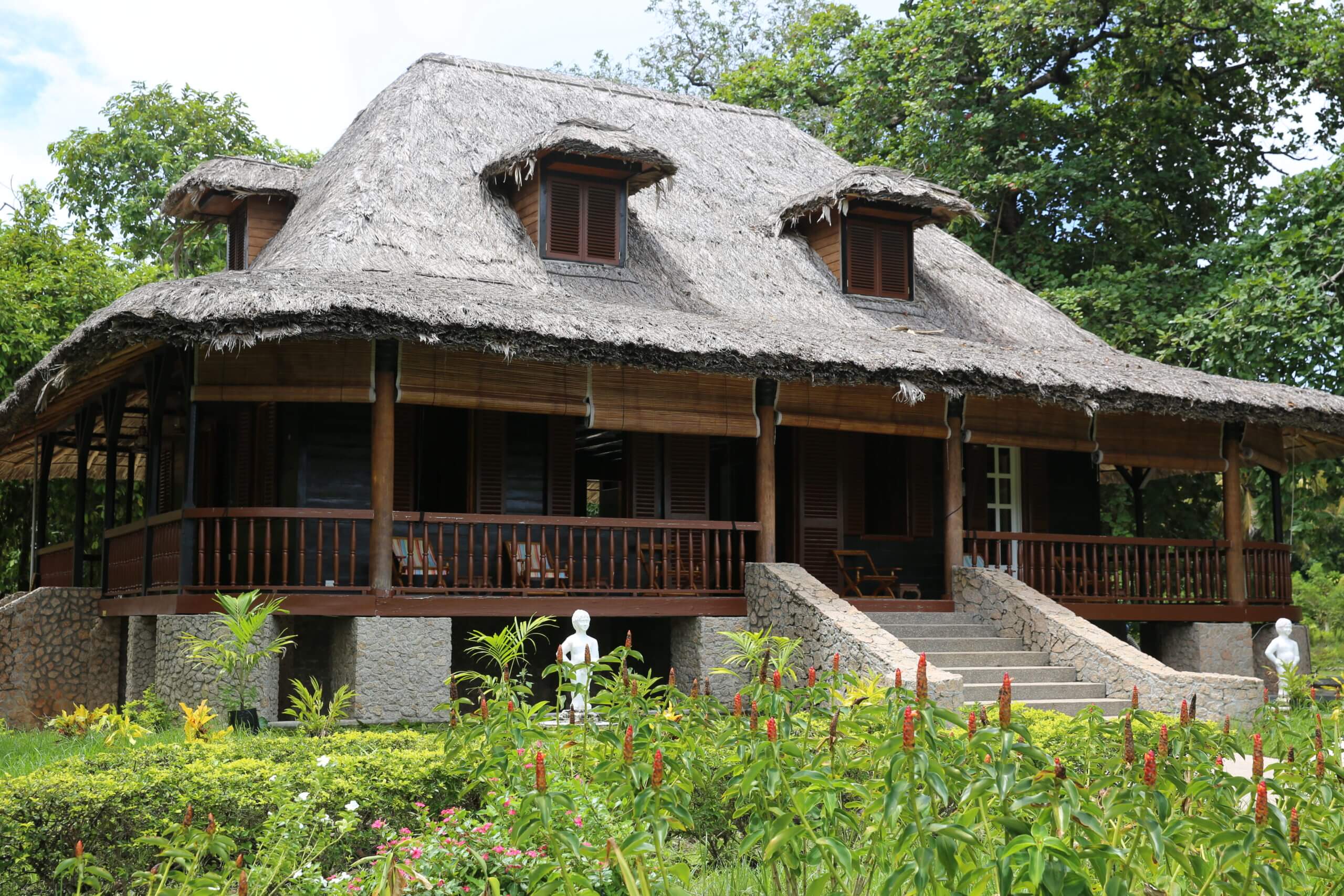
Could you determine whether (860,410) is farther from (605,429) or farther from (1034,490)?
(1034,490)

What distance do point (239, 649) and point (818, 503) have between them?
7.58 m

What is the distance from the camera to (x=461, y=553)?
43.2 ft

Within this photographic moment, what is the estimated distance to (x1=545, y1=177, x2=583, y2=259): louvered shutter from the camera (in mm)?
14977

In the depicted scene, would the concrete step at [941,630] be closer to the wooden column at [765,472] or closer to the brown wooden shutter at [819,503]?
the wooden column at [765,472]

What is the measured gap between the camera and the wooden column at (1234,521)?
52.6ft

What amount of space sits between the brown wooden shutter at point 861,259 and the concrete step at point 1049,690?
5.96 meters

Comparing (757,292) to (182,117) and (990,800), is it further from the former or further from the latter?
(182,117)

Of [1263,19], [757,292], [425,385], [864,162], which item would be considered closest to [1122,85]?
[1263,19]

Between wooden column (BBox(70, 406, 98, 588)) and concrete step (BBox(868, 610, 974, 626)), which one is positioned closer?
concrete step (BBox(868, 610, 974, 626))

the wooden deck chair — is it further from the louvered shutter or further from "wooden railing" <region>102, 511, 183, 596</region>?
the louvered shutter

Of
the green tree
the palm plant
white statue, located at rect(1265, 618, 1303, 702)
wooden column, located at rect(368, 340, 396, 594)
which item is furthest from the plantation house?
the green tree

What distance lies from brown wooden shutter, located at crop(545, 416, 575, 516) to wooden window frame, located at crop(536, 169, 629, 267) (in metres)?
1.87

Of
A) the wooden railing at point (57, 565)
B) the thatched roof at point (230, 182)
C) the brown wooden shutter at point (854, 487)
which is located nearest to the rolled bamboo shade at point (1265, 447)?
the brown wooden shutter at point (854, 487)

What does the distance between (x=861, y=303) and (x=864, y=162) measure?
931 cm
